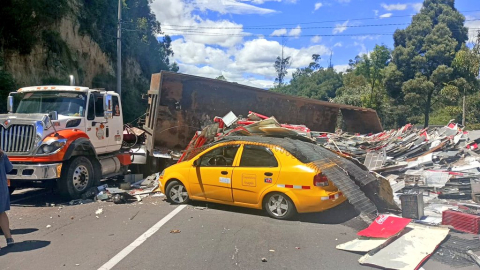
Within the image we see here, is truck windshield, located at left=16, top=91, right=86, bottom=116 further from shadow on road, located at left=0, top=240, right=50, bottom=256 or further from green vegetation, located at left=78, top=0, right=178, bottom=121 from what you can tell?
green vegetation, located at left=78, top=0, right=178, bottom=121

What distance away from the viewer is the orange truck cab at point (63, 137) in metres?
7.73

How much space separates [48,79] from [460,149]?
19487 mm

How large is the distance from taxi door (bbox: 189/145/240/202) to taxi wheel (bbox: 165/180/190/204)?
1.02 ft

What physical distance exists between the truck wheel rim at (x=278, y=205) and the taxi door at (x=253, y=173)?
9.7 inches

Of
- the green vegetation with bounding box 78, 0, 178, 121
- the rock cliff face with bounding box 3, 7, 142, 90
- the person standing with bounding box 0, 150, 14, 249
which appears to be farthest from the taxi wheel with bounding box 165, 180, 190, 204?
the green vegetation with bounding box 78, 0, 178, 121

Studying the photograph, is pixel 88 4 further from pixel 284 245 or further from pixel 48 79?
pixel 284 245

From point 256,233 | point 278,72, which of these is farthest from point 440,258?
point 278,72

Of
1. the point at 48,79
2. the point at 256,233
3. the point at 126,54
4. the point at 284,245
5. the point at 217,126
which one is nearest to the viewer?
the point at 284,245

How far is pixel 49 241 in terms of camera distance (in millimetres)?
5633

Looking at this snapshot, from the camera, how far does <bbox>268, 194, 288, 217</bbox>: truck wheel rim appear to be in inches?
260

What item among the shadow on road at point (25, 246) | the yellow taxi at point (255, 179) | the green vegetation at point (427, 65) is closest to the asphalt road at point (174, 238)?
the shadow on road at point (25, 246)

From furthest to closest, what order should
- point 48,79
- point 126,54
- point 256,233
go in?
point 126,54, point 48,79, point 256,233

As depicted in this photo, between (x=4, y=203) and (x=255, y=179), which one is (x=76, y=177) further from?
(x=255, y=179)

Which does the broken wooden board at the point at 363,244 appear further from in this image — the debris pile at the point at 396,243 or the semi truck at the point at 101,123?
the semi truck at the point at 101,123
